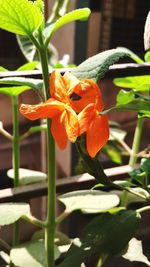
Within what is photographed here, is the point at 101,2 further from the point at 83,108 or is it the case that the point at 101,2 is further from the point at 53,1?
the point at 83,108

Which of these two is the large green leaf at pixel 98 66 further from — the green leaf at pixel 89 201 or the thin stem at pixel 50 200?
the green leaf at pixel 89 201

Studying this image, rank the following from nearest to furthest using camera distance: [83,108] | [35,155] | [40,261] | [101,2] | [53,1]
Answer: [83,108], [40,261], [53,1], [35,155], [101,2]

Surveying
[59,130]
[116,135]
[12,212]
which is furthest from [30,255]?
[116,135]

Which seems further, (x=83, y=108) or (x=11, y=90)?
(x=11, y=90)

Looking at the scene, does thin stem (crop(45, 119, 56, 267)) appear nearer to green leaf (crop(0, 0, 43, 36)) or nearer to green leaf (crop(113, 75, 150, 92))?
green leaf (crop(0, 0, 43, 36))

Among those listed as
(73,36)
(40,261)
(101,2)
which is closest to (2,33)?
(73,36)

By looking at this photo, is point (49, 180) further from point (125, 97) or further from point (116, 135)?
point (116, 135)

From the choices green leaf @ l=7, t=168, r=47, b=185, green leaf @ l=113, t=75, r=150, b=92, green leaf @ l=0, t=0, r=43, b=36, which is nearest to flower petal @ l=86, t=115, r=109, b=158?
green leaf @ l=0, t=0, r=43, b=36
